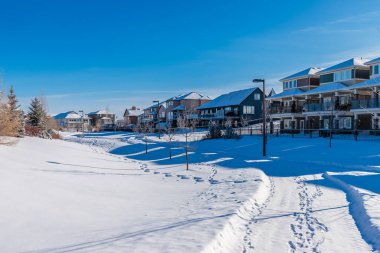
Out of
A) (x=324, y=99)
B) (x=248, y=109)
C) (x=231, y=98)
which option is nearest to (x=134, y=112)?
(x=231, y=98)

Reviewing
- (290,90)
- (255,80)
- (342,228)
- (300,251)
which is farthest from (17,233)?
(290,90)

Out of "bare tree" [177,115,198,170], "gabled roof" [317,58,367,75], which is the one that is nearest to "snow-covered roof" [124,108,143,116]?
"bare tree" [177,115,198,170]

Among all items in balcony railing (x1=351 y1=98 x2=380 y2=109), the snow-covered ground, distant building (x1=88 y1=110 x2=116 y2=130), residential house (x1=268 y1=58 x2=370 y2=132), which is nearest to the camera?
the snow-covered ground

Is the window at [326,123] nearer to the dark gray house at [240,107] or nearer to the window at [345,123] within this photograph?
the window at [345,123]

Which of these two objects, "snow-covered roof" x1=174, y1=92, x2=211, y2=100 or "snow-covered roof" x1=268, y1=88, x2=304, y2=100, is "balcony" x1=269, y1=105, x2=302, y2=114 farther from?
"snow-covered roof" x1=174, y1=92, x2=211, y2=100

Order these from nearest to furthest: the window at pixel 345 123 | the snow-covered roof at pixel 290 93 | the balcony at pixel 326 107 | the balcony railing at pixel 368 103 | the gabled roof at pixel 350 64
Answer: the balcony railing at pixel 368 103 < the balcony at pixel 326 107 < the window at pixel 345 123 < the gabled roof at pixel 350 64 < the snow-covered roof at pixel 290 93

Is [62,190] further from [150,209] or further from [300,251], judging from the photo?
[300,251]

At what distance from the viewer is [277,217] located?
9.89 m

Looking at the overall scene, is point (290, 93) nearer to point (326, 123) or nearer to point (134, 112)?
point (326, 123)

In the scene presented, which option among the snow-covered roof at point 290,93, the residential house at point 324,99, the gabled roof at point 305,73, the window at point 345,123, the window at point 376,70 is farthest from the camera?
the gabled roof at point 305,73

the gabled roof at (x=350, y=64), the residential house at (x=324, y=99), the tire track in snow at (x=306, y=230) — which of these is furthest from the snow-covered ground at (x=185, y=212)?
the gabled roof at (x=350, y=64)

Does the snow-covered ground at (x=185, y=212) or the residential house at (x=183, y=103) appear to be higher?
the residential house at (x=183, y=103)

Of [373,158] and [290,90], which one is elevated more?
[290,90]

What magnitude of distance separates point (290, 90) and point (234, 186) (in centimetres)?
3859
